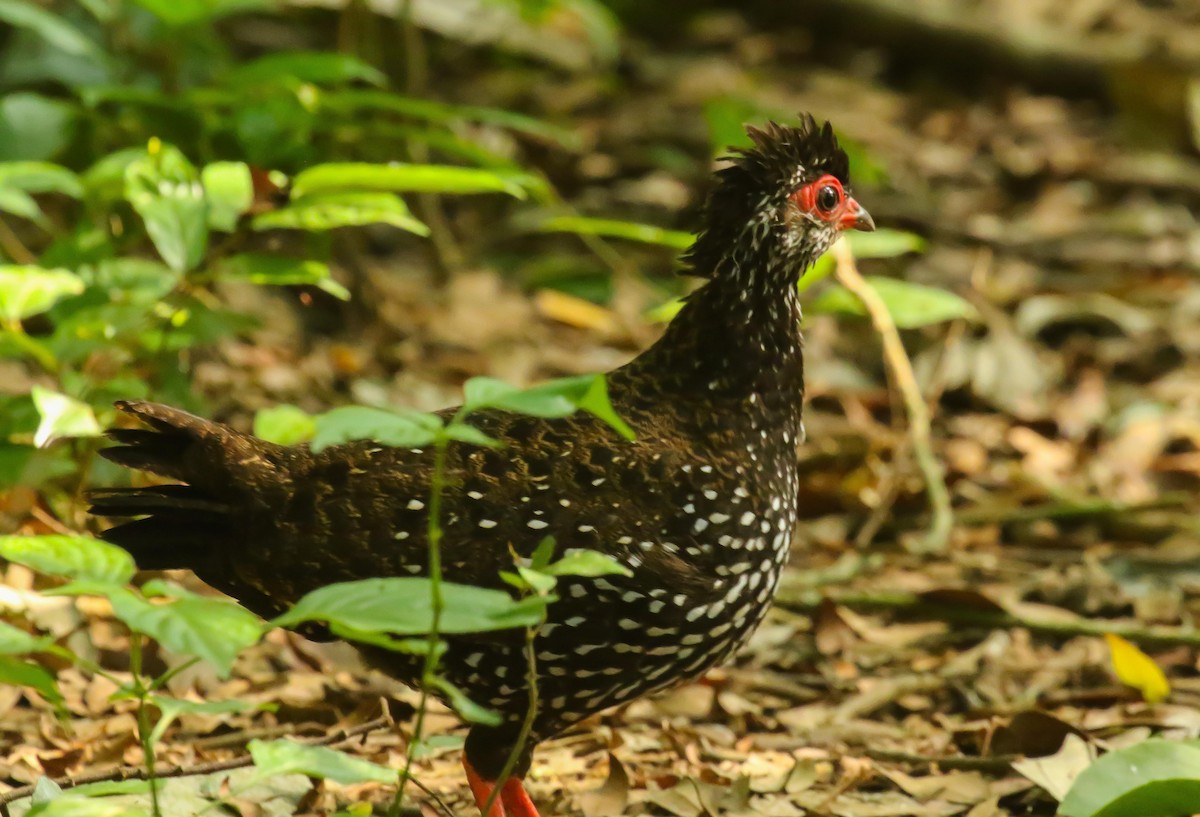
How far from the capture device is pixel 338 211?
470 centimetres

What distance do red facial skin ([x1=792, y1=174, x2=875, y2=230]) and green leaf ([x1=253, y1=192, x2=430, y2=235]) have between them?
1158 mm

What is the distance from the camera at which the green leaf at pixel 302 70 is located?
519cm

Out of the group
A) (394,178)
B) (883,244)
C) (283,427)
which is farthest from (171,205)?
(883,244)

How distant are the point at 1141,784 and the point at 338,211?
9.06 ft

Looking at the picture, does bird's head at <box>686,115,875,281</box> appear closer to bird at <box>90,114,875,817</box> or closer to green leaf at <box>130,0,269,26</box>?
bird at <box>90,114,875,817</box>

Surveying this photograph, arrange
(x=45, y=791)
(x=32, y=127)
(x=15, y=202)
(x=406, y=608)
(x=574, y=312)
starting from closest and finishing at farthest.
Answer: (x=406, y=608) < (x=45, y=791) < (x=15, y=202) < (x=32, y=127) < (x=574, y=312)

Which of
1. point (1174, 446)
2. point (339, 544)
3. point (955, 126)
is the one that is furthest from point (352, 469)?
point (955, 126)

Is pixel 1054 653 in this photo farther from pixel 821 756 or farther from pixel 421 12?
pixel 421 12

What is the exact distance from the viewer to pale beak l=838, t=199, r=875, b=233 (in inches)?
178

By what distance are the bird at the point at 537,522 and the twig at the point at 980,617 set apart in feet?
4.41

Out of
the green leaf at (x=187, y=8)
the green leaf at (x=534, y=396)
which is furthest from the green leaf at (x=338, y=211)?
the green leaf at (x=534, y=396)

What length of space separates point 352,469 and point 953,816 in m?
1.87

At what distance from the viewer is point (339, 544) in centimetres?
375

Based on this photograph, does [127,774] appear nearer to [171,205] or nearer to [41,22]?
[171,205]
